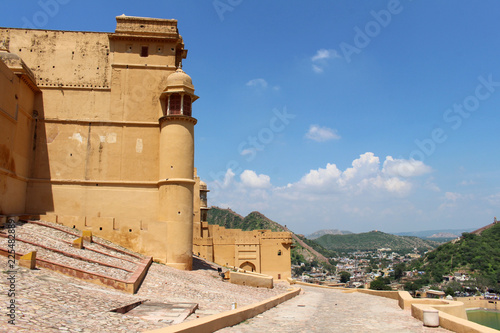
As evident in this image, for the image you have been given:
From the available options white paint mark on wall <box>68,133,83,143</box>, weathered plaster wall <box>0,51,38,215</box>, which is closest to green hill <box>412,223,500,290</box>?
white paint mark on wall <box>68,133,83,143</box>

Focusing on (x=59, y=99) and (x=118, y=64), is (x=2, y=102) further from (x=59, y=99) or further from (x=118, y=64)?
(x=118, y=64)

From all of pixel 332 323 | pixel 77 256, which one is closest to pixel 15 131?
pixel 77 256

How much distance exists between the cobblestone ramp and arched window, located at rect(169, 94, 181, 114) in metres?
7.91

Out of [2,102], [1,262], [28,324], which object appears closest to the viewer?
[28,324]

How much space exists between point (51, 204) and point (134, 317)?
15789mm

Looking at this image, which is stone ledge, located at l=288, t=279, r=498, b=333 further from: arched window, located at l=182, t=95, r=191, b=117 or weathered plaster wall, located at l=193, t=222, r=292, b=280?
weathered plaster wall, located at l=193, t=222, r=292, b=280

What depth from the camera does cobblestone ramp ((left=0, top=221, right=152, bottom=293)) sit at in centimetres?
1297

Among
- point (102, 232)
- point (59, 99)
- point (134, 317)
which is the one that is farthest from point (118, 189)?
point (134, 317)

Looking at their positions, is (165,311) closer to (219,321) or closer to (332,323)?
(219,321)

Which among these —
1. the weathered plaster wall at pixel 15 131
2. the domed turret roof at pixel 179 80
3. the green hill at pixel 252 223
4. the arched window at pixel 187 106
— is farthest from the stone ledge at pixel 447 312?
the green hill at pixel 252 223

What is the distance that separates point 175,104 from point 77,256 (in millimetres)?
10623

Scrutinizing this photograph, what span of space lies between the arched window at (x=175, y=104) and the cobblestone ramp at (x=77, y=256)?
26.0 ft

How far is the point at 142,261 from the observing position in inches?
752

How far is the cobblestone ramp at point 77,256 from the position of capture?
12969 mm
